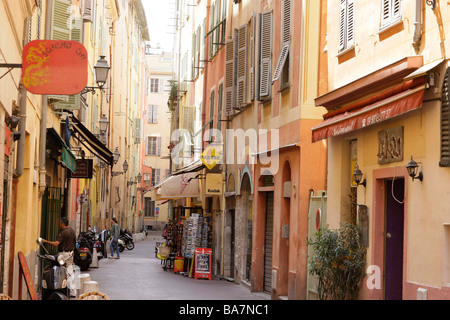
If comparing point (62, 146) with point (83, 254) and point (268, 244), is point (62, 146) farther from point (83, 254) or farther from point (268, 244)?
point (83, 254)

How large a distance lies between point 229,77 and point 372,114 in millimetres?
12931

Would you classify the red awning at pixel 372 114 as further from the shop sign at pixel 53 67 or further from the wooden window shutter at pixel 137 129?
the wooden window shutter at pixel 137 129

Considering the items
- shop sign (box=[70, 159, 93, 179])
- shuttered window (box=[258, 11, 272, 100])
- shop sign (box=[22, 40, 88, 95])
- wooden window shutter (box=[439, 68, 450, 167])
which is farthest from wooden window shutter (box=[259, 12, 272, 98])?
shop sign (box=[22, 40, 88, 95])

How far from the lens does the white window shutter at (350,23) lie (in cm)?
1398

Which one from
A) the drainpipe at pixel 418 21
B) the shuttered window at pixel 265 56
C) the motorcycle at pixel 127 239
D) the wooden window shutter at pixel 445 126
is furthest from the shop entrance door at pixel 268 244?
the motorcycle at pixel 127 239

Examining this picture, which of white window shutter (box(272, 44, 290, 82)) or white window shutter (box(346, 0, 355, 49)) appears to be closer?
white window shutter (box(346, 0, 355, 49))

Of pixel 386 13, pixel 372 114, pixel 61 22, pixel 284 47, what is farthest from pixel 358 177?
pixel 61 22

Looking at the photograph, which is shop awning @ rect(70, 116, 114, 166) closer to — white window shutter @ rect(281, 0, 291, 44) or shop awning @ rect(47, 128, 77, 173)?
shop awning @ rect(47, 128, 77, 173)

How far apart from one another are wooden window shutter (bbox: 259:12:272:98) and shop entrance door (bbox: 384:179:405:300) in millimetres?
7750

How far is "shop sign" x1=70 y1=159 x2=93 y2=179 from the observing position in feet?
80.6

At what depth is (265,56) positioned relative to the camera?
2044 centimetres
